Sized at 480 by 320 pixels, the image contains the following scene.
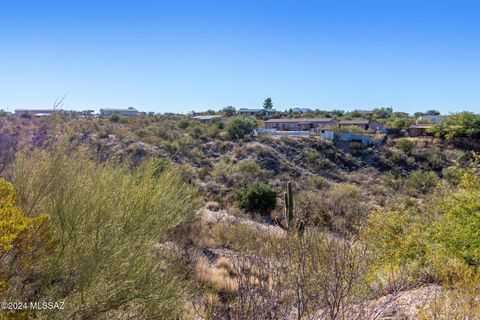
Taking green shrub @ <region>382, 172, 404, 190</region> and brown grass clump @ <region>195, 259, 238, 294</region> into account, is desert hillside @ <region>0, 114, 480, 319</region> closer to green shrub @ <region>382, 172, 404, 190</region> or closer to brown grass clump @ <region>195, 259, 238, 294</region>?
brown grass clump @ <region>195, 259, 238, 294</region>

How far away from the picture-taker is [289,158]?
3312 centimetres

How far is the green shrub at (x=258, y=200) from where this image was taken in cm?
2089

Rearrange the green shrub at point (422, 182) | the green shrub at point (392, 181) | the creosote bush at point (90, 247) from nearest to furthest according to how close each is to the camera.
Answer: the creosote bush at point (90, 247) < the green shrub at point (422, 182) < the green shrub at point (392, 181)

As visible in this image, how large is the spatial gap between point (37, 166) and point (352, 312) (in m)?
4.53

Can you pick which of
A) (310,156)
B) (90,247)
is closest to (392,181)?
(310,156)

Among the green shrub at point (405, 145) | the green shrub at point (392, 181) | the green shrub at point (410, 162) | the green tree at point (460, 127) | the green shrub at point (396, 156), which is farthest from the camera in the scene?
the green tree at point (460, 127)

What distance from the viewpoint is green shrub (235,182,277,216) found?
20.9 metres

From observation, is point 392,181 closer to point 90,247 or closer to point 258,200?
point 258,200

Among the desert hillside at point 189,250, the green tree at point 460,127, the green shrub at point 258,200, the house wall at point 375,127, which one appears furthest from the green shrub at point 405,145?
the green shrub at point 258,200

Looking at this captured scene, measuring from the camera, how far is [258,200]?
21.0 m

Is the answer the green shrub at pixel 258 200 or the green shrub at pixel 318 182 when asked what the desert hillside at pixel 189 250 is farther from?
the green shrub at pixel 318 182

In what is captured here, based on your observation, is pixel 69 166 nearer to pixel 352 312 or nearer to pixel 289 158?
pixel 352 312

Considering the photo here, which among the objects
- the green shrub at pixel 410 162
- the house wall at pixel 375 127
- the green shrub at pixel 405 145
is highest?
the house wall at pixel 375 127

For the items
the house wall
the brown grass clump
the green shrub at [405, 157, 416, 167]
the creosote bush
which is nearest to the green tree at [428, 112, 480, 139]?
the house wall
